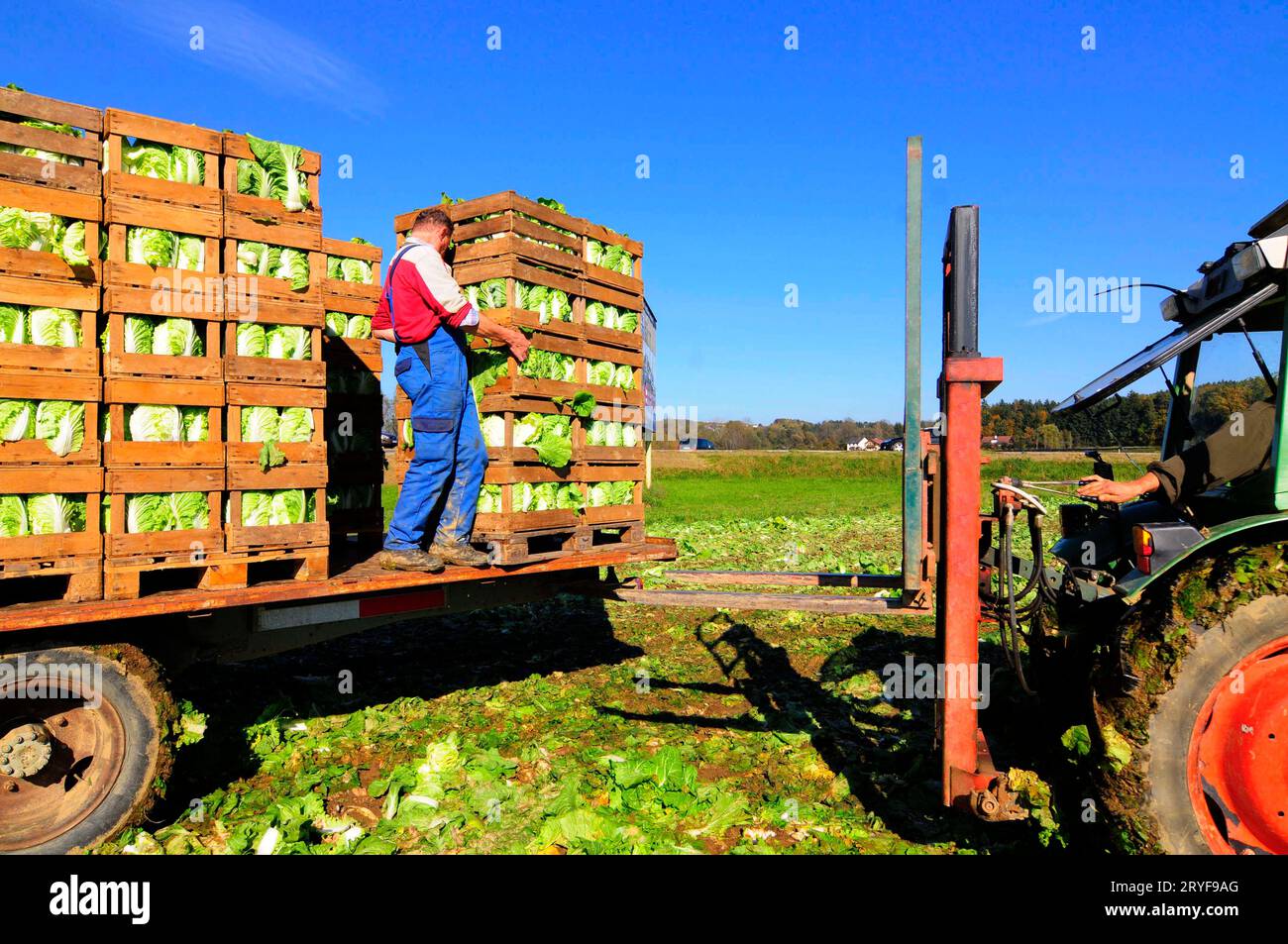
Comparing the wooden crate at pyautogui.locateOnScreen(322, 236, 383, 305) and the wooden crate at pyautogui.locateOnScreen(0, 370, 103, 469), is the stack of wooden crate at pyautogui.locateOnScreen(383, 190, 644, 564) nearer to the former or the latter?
the wooden crate at pyautogui.locateOnScreen(322, 236, 383, 305)

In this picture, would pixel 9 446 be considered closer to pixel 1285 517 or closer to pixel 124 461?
pixel 124 461

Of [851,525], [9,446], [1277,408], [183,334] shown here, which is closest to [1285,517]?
[1277,408]

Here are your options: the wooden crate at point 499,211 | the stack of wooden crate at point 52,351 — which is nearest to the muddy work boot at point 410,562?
the stack of wooden crate at point 52,351

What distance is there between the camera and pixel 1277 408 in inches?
163

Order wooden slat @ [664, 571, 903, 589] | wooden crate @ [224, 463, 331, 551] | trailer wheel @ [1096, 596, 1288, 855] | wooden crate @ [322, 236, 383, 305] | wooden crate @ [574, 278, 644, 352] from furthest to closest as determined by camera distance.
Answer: wooden crate @ [322, 236, 383, 305] → wooden crate @ [574, 278, 644, 352] → wooden slat @ [664, 571, 903, 589] → wooden crate @ [224, 463, 331, 551] → trailer wheel @ [1096, 596, 1288, 855]

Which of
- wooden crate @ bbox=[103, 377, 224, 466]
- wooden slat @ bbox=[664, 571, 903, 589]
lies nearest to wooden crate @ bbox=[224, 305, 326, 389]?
wooden crate @ bbox=[103, 377, 224, 466]

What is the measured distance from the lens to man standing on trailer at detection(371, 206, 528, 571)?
19.4ft

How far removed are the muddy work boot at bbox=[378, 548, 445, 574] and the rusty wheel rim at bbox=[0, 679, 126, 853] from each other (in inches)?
72.4

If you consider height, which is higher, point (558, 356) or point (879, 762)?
point (558, 356)

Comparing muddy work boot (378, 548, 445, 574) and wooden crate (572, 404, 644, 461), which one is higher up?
wooden crate (572, 404, 644, 461)

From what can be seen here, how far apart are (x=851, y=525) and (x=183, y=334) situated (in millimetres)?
21152

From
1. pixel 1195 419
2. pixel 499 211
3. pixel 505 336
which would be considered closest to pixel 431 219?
pixel 499 211

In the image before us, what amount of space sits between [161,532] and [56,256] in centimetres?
164

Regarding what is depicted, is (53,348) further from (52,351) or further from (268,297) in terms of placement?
(268,297)
